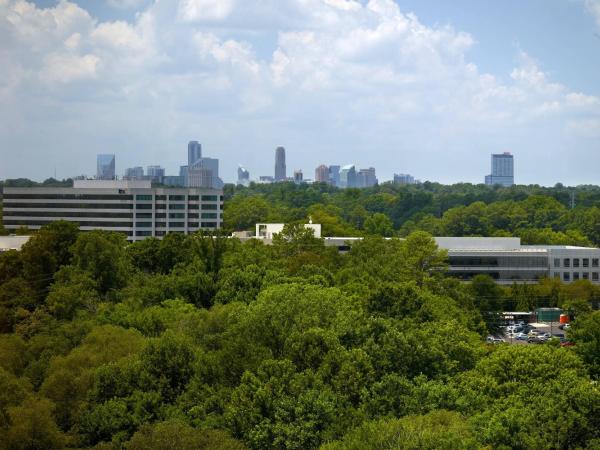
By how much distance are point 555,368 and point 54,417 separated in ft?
62.3

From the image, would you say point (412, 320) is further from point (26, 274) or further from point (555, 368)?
point (26, 274)

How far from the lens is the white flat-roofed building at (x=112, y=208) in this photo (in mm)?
141000

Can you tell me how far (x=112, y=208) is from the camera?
14138 cm

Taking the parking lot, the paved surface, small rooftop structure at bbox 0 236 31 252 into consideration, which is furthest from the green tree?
the parking lot

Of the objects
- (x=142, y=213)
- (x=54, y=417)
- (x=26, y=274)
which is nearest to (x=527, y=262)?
(x=142, y=213)

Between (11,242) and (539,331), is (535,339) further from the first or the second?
(11,242)

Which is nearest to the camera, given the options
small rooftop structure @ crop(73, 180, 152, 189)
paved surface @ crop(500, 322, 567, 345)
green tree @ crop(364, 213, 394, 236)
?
paved surface @ crop(500, 322, 567, 345)

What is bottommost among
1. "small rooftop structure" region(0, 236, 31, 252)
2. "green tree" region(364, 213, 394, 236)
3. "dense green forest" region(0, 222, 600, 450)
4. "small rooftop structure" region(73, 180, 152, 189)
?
"dense green forest" region(0, 222, 600, 450)

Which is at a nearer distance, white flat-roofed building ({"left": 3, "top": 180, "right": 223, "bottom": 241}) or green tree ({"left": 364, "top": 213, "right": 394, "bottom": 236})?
white flat-roofed building ({"left": 3, "top": 180, "right": 223, "bottom": 241})

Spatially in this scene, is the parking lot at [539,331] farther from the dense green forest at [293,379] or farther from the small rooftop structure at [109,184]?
the small rooftop structure at [109,184]

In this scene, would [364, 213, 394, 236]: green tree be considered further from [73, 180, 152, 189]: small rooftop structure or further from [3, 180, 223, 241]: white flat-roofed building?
[73, 180, 152, 189]: small rooftop structure

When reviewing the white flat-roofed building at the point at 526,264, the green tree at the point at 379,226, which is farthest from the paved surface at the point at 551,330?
the green tree at the point at 379,226

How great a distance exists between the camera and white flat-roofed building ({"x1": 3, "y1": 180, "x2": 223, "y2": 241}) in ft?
463

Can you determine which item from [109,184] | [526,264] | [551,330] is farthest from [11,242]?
[526,264]
